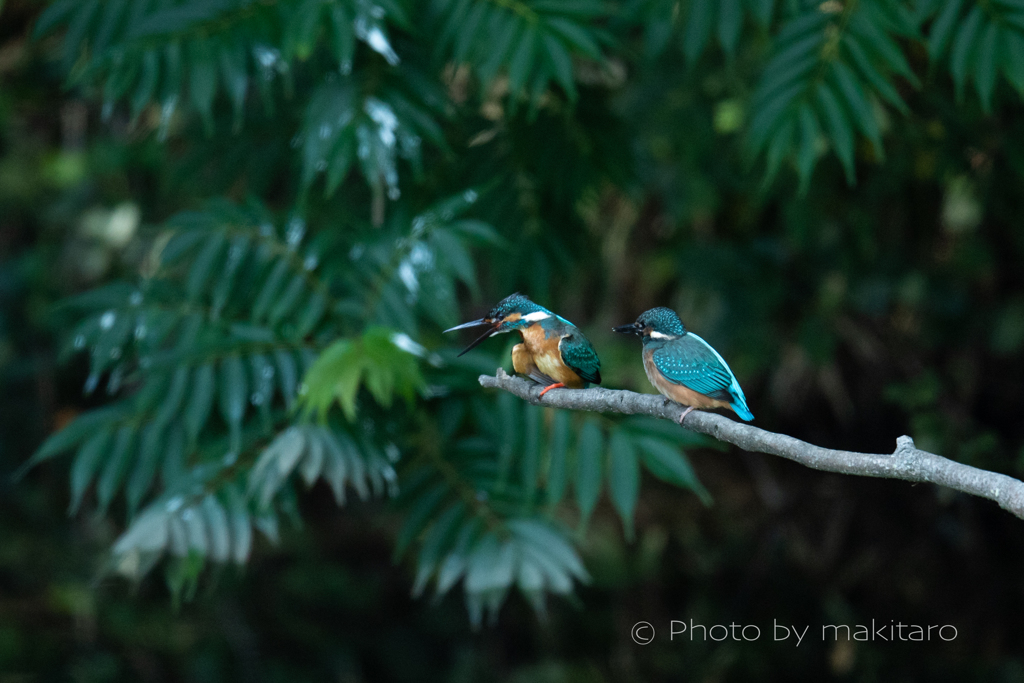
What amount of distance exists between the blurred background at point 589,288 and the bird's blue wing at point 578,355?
1504 mm

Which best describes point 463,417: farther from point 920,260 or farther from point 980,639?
point 980,639

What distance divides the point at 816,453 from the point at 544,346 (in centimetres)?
30

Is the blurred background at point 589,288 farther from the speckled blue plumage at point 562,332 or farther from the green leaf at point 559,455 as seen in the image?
the speckled blue plumage at point 562,332

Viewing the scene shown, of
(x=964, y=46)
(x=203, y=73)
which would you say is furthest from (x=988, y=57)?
(x=203, y=73)

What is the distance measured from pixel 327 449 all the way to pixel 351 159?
90 centimetres

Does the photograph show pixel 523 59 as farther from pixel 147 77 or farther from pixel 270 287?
pixel 147 77

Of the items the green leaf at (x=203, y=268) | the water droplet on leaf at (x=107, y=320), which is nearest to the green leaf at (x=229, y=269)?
the green leaf at (x=203, y=268)

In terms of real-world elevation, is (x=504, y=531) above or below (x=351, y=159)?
below

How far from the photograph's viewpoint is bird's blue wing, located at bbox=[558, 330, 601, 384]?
84 cm

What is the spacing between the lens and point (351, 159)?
8.70ft

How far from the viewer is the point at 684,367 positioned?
82cm

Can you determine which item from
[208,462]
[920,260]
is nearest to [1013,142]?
[920,260]

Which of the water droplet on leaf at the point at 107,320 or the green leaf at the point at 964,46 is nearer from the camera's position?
the green leaf at the point at 964,46

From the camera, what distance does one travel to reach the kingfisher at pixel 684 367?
2.68 feet
